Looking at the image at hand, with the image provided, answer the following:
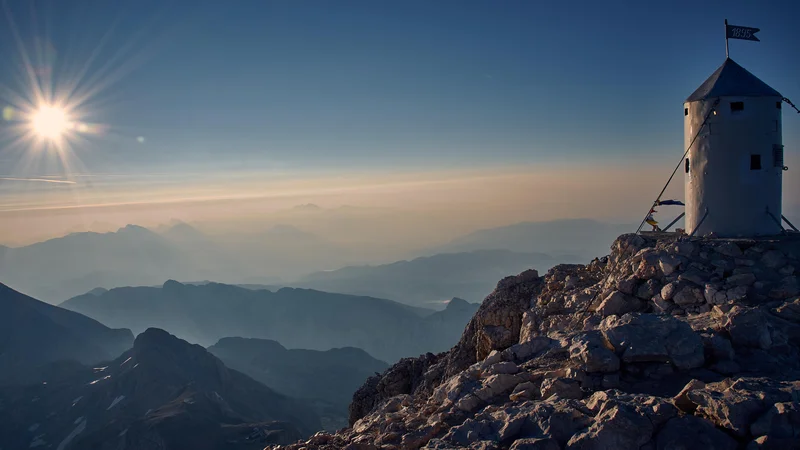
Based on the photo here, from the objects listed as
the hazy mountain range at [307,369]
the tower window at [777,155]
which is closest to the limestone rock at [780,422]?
the tower window at [777,155]

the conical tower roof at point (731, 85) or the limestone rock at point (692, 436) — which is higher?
the conical tower roof at point (731, 85)

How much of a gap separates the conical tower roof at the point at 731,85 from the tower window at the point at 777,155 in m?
1.73

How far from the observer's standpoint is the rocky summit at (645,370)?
8.34m

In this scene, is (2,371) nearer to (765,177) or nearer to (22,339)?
(22,339)

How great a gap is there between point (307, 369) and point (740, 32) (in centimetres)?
16167

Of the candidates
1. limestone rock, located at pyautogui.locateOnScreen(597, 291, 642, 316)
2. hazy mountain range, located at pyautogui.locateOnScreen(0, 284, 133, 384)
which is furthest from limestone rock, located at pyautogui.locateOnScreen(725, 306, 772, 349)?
hazy mountain range, located at pyautogui.locateOnScreen(0, 284, 133, 384)

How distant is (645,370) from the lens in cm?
1073

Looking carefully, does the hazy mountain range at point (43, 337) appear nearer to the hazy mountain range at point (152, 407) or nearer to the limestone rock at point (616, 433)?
the hazy mountain range at point (152, 407)

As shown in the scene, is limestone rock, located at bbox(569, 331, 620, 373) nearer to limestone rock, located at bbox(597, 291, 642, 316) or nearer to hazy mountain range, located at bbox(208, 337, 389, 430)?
limestone rock, located at bbox(597, 291, 642, 316)

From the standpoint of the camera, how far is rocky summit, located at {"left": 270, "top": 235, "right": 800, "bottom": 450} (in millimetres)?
8344

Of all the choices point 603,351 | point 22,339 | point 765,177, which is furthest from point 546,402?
point 22,339

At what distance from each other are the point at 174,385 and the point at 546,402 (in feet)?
413

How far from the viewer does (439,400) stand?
12.1 m

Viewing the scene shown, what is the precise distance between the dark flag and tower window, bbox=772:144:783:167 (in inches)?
170
